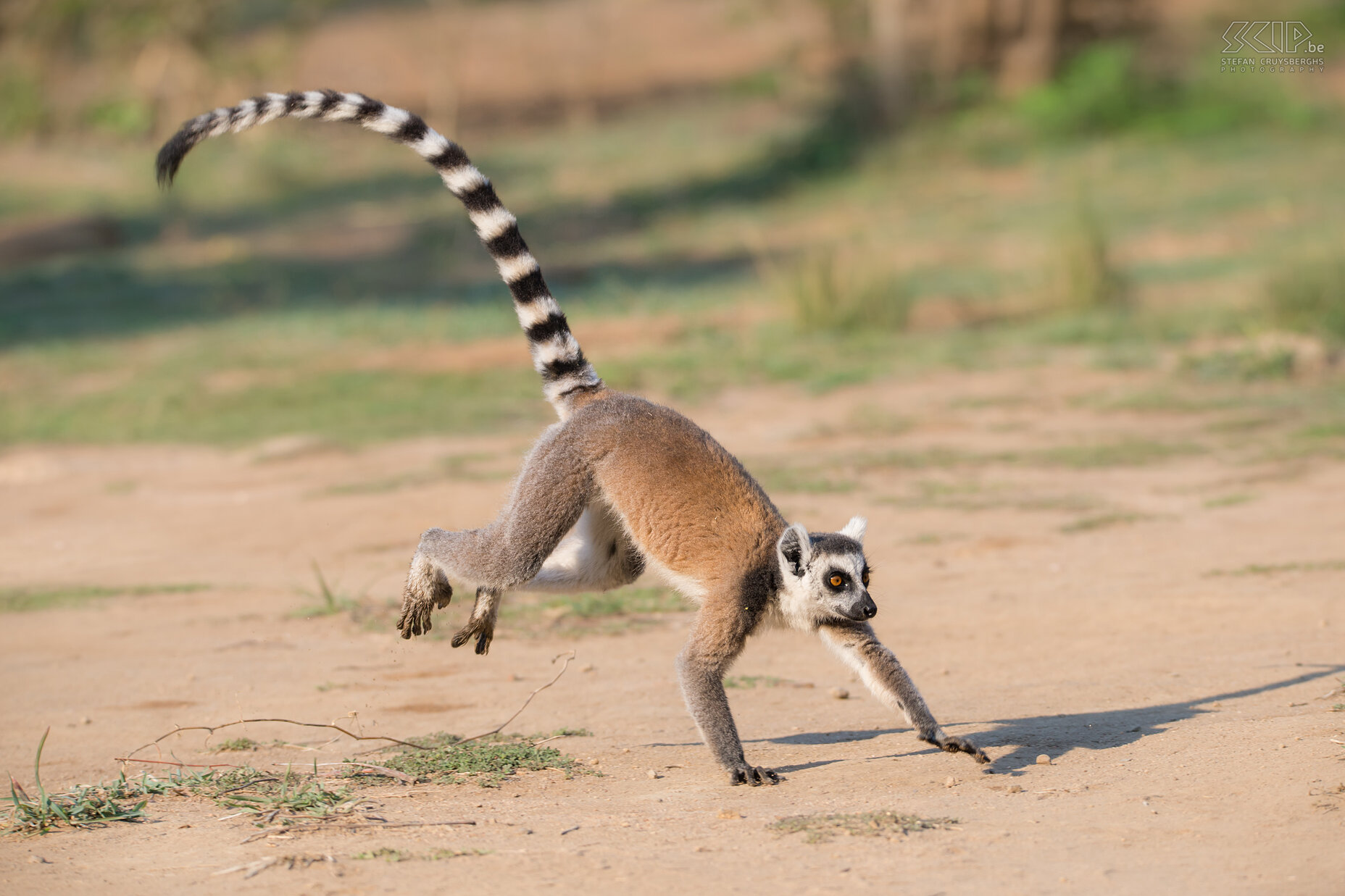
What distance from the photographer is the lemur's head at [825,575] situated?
4.80 metres

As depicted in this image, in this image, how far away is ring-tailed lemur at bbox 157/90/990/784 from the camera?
4883 millimetres

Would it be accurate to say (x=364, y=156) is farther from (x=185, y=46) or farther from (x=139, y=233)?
(x=139, y=233)

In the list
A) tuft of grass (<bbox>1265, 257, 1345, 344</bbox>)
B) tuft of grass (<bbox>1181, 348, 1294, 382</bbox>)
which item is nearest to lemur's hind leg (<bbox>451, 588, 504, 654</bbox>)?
tuft of grass (<bbox>1181, 348, 1294, 382</bbox>)

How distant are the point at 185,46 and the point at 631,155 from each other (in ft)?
27.7

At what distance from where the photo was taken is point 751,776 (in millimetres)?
4711

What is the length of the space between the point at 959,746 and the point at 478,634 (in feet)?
6.55

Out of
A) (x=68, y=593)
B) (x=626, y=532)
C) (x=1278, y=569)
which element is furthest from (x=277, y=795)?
(x=1278, y=569)

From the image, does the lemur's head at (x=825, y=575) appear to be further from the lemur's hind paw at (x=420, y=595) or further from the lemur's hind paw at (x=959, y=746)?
the lemur's hind paw at (x=420, y=595)

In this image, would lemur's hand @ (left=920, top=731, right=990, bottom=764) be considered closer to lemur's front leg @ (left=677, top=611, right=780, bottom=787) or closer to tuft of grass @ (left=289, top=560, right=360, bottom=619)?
lemur's front leg @ (left=677, top=611, right=780, bottom=787)

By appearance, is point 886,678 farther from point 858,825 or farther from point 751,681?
point 751,681

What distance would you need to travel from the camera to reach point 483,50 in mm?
35750

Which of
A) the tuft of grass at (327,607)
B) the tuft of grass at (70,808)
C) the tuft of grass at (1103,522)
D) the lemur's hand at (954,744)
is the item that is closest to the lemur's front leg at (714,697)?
the lemur's hand at (954,744)

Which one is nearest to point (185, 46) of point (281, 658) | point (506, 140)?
point (506, 140)

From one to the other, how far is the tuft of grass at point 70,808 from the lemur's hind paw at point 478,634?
1416mm
